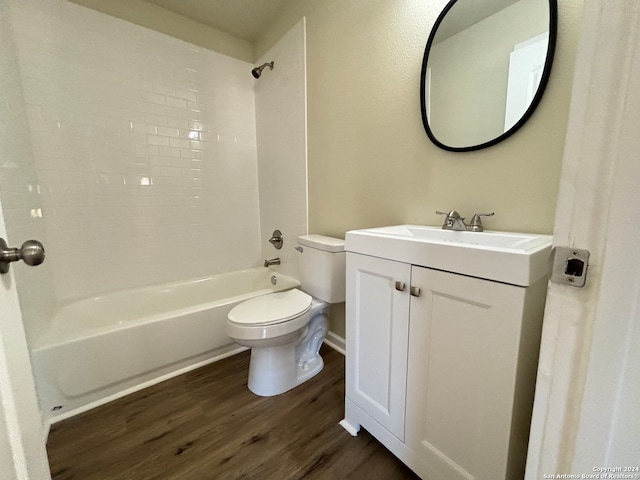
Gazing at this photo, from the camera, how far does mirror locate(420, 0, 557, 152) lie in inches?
34.9

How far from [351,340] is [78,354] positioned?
1.37 metres

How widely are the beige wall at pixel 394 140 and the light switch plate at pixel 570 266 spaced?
2.25ft

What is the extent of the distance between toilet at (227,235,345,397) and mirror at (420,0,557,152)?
816mm

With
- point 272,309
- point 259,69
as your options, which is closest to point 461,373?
point 272,309

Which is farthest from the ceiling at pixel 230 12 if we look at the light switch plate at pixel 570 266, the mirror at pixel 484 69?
the light switch plate at pixel 570 266

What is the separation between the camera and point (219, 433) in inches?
46.6

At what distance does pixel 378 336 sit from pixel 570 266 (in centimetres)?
72

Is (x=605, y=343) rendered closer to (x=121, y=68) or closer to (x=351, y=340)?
(x=351, y=340)

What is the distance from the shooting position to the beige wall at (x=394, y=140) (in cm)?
89

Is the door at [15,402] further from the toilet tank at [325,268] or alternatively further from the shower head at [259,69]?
the shower head at [259,69]

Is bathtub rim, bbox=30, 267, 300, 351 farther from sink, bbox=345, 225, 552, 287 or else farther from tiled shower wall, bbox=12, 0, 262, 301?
sink, bbox=345, 225, 552, 287

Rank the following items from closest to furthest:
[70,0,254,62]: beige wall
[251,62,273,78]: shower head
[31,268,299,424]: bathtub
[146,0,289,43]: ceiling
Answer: [31,268,299,424]: bathtub
[70,0,254,62]: beige wall
[146,0,289,43]: ceiling
[251,62,273,78]: shower head

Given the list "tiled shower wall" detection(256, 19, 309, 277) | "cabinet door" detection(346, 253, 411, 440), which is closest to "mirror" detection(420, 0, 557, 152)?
"cabinet door" detection(346, 253, 411, 440)

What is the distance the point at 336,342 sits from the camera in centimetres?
185
